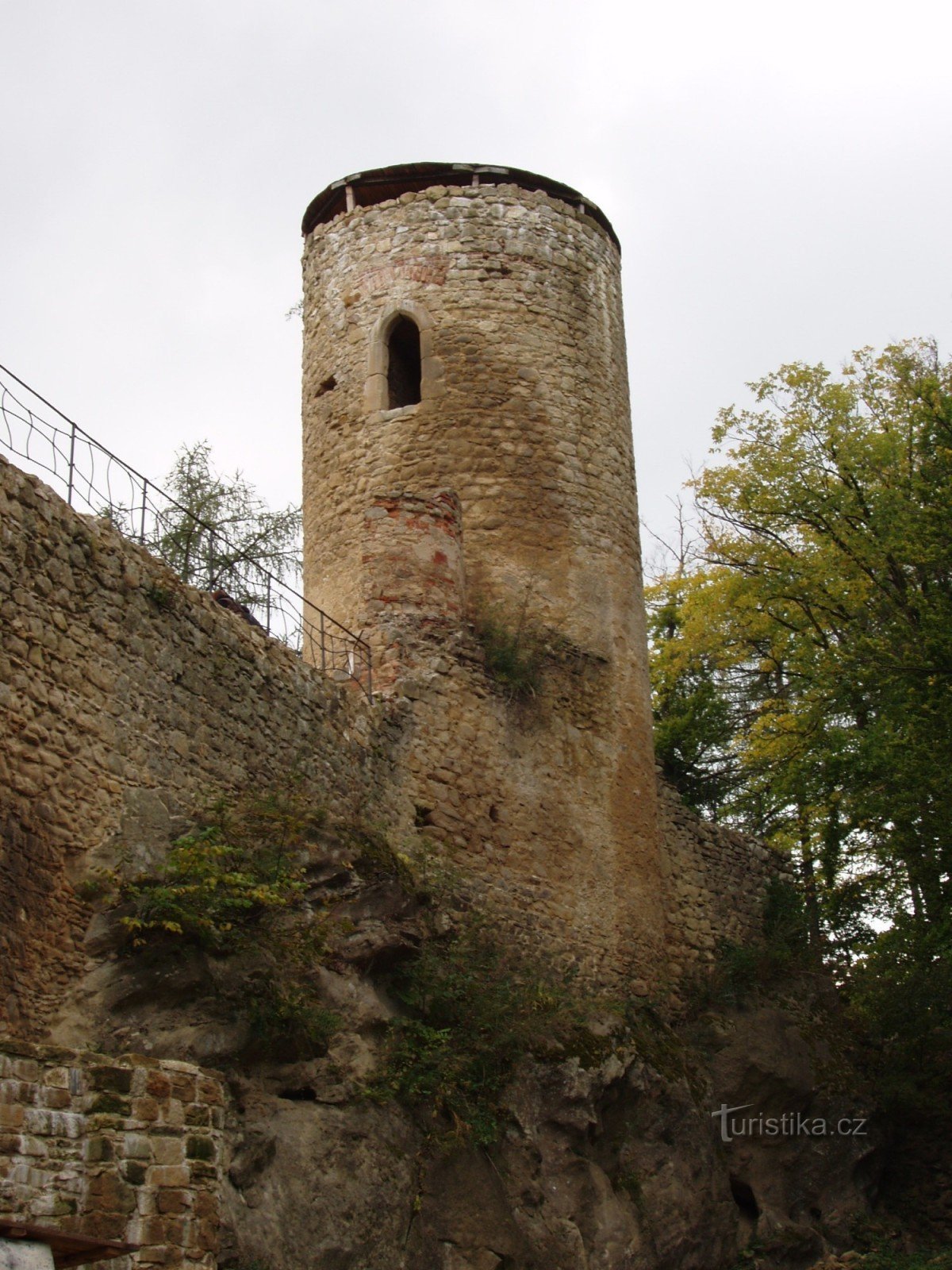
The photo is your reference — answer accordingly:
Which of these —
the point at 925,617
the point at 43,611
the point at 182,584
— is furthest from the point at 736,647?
the point at 43,611

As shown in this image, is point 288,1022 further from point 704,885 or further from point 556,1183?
point 704,885

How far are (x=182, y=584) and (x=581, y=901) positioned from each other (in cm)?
496

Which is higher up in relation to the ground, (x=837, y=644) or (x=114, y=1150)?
(x=837, y=644)

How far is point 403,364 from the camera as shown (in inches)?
639

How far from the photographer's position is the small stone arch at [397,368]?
15266 millimetres

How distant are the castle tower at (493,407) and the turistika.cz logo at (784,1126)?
1.91m

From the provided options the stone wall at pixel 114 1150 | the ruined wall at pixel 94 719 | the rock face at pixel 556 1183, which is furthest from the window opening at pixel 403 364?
the stone wall at pixel 114 1150

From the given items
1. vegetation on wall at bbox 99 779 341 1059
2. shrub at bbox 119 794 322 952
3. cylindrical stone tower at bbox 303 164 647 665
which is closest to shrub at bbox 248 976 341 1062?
vegetation on wall at bbox 99 779 341 1059

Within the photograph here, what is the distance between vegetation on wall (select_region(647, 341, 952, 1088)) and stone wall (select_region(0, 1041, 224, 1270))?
934 centimetres

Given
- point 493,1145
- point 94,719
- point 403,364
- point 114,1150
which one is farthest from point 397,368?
point 114,1150

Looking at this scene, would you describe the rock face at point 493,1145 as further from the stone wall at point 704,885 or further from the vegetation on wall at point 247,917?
the stone wall at point 704,885

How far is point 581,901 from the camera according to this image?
530 inches

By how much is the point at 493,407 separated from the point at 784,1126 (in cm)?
733

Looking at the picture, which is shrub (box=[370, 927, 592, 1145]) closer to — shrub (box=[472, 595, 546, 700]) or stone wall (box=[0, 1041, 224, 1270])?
shrub (box=[472, 595, 546, 700])
